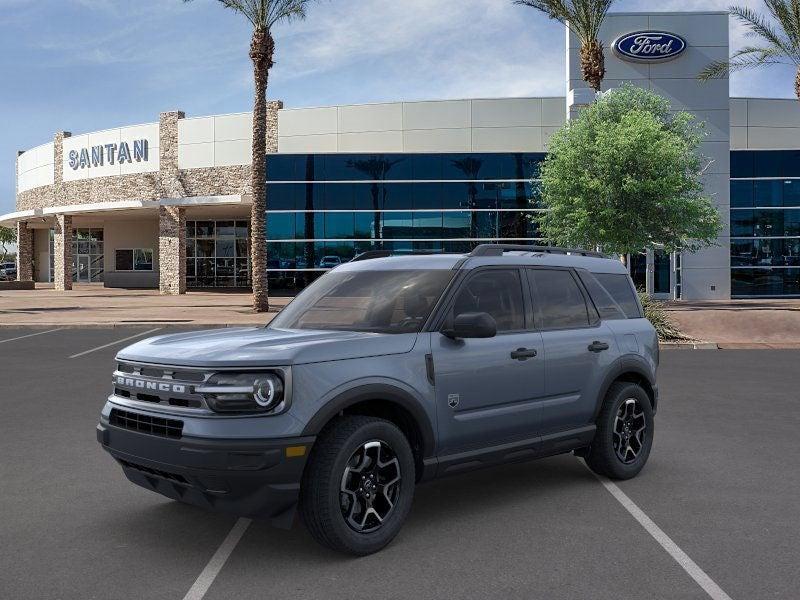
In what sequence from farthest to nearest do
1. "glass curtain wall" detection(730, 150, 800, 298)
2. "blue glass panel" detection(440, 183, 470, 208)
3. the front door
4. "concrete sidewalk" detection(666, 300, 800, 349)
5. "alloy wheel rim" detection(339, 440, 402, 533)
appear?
"blue glass panel" detection(440, 183, 470, 208)
"glass curtain wall" detection(730, 150, 800, 298)
"concrete sidewalk" detection(666, 300, 800, 349)
the front door
"alloy wheel rim" detection(339, 440, 402, 533)

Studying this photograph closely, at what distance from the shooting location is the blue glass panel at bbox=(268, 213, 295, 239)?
3822 cm

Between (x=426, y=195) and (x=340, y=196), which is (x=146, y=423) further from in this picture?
(x=340, y=196)

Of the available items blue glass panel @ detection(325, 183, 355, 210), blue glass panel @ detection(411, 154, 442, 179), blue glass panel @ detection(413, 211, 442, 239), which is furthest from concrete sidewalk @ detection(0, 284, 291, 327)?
blue glass panel @ detection(411, 154, 442, 179)

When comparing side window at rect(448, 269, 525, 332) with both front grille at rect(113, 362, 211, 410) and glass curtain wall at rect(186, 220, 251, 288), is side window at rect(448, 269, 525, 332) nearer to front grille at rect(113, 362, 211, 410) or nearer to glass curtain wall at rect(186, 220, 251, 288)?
front grille at rect(113, 362, 211, 410)

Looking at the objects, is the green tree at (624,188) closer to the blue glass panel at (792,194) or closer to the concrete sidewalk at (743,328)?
the concrete sidewalk at (743,328)

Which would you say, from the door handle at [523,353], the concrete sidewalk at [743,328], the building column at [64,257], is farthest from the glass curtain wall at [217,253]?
the door handle at [523,353]

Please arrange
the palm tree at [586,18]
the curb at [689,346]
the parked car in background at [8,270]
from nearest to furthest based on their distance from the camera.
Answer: the curb at [689,346]
the palm tree at [586,18]
the parked car in background at [8,270]

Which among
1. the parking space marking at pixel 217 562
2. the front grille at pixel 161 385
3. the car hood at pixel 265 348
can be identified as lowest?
the parking space marking at pixel 217 562

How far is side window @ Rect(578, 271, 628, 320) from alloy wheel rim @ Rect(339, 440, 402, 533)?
2525 mm

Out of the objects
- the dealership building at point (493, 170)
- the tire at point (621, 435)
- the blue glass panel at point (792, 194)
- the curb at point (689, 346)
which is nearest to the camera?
the tire at point (621, 435)

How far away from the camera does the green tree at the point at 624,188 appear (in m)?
25.7

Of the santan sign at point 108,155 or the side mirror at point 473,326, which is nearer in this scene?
the side mirror at point 473,326

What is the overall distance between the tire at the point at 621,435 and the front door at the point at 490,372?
33.8 inches

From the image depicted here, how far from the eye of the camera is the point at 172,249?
43.5m
